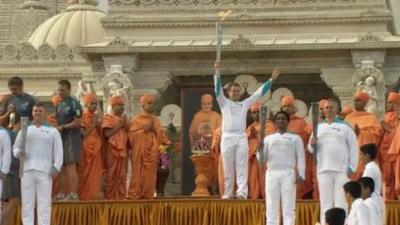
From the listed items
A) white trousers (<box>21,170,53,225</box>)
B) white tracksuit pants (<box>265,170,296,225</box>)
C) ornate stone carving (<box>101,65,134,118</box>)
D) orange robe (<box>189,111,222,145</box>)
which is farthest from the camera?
ornate stone carving (<box>101,65,134,118</box>)

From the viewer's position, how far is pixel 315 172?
17797 millimetres

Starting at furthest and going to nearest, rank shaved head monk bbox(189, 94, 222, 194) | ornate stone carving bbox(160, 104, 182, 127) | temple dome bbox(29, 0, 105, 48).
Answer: temple dome bbox(29, 0, 105, 48) → ornate stone carving bbox(160, 104, 182, 127) → shaved head monk bbox(189, 94, 222, 194)

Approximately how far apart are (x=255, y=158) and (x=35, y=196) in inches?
124

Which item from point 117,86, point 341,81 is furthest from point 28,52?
point 341,81

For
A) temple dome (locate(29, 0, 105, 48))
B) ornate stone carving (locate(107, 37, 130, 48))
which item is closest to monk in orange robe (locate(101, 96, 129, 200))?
ornate stone carving (locate(107, 37, 130, 48))

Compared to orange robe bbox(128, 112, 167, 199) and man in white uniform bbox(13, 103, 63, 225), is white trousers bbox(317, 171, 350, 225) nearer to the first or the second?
orange robe bbox(128, 112, 167, 199)

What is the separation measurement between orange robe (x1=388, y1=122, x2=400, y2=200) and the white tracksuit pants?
1.63m

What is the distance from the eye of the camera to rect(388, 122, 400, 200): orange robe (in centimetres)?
1766

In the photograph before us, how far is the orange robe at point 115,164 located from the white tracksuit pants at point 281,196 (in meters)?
2.56

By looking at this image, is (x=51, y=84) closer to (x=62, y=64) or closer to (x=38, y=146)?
(x=62, y=64)

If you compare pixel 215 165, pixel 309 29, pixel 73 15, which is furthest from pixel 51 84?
pixel 215 165

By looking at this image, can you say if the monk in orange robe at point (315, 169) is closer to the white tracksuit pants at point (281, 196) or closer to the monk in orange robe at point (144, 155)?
the white tracksuit pants at point (281, 196)

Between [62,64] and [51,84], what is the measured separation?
25.4 inches

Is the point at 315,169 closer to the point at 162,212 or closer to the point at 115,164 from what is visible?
the point at 162,212
